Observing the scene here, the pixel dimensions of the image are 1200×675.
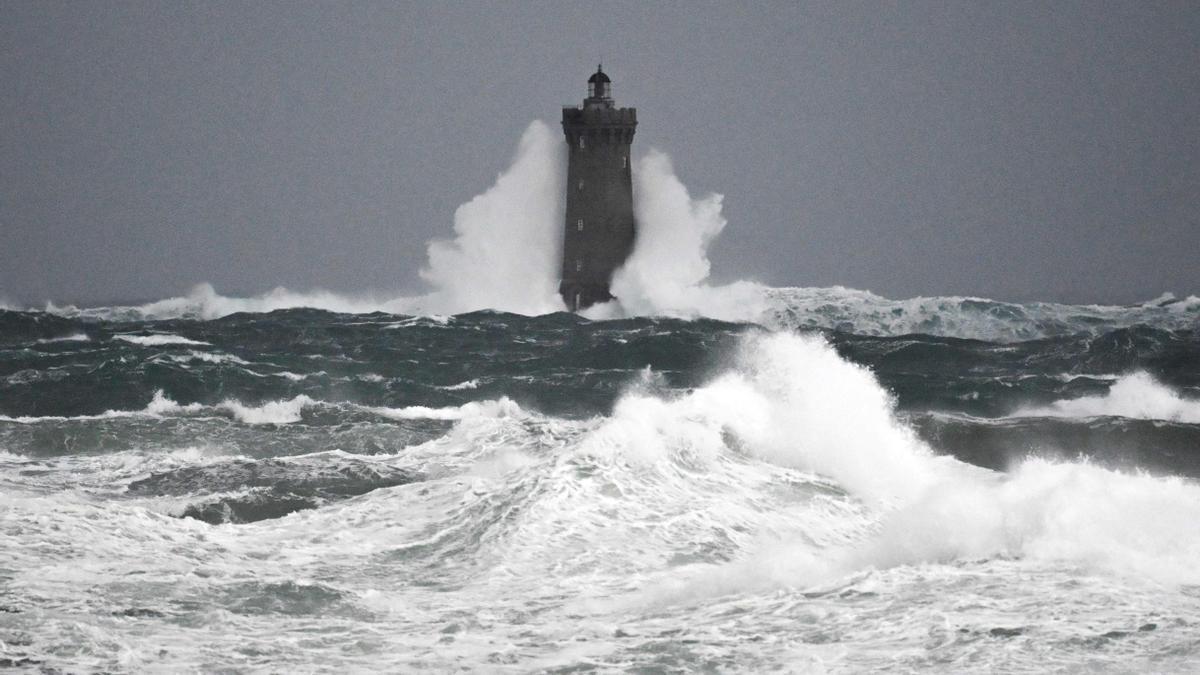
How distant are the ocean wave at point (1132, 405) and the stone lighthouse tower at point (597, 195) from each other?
21464 mm

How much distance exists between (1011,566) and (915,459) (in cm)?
959

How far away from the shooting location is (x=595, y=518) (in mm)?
20719

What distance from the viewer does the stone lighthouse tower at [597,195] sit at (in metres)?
55.3

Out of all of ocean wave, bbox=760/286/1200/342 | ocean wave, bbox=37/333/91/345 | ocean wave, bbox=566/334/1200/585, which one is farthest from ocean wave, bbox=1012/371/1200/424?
ocean wave, bbox=37/333/91/345

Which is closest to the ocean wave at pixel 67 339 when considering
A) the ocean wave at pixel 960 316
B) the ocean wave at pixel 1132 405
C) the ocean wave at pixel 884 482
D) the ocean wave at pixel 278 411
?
the ocean wave at pixel 278 411

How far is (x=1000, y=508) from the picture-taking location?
18703 millimetres

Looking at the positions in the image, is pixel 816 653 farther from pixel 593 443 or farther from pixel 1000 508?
pixel 593 443

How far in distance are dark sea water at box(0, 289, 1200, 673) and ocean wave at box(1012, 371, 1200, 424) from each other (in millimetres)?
159

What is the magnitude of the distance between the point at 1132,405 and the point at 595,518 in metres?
18.3

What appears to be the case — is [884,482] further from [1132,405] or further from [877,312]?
[877,312]

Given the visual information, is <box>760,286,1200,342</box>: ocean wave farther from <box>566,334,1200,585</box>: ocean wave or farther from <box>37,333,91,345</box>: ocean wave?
<box>566,334,1200,585</box>: ocean wave

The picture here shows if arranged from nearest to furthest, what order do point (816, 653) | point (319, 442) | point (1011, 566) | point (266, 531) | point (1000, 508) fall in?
1. point (816, 653)
2. point (1011, 566)
3. point (1000, 508)
4. point (266, 531)
5. point (319, 442)

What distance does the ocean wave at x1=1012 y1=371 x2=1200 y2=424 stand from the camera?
33.6 meters

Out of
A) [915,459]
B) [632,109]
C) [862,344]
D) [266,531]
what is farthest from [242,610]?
[632,109]
